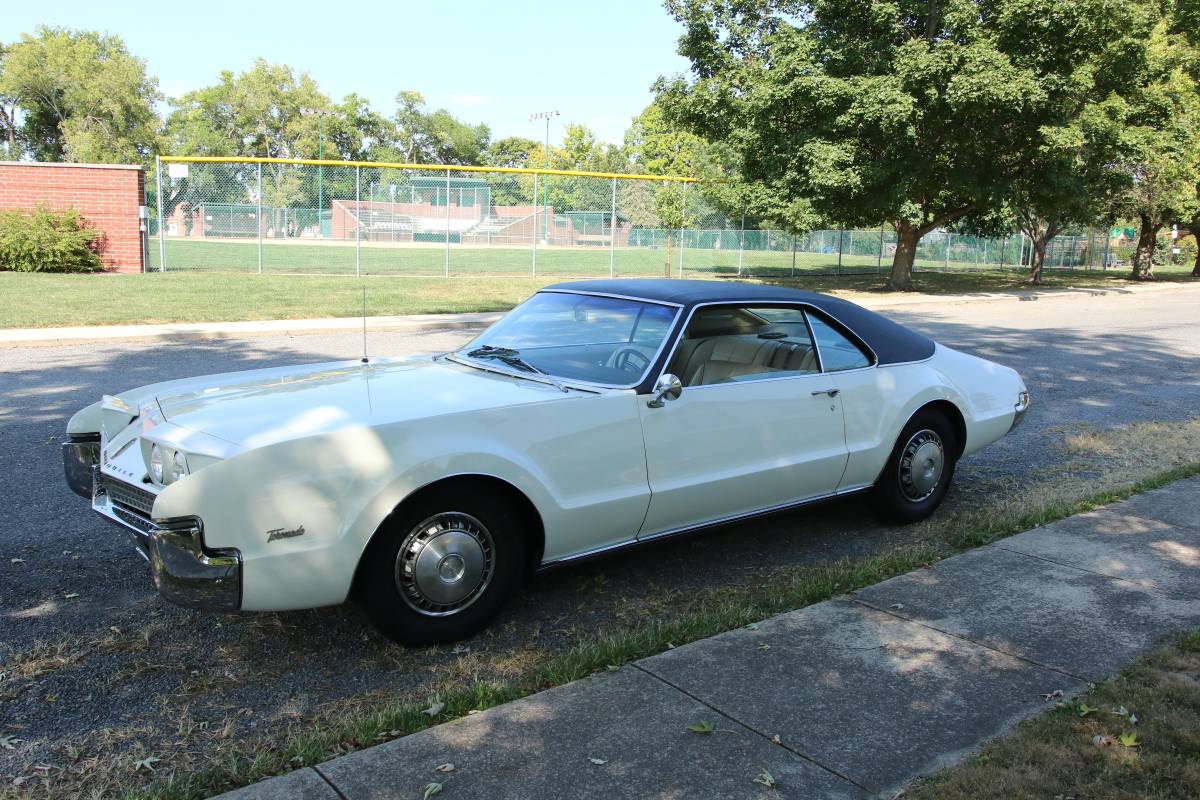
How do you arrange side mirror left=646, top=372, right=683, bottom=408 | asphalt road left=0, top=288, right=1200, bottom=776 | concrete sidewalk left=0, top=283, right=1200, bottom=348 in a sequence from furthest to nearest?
concrete sidewalk left=0, top=283, right=1200, bottom=348 → side mirror left=646, top=372, right=683, bottom=408 → asphalt road left=0, top=288, right=1200, bottom=776

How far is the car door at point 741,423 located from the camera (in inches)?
172

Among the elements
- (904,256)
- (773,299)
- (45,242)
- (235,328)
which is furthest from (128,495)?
(904,256)

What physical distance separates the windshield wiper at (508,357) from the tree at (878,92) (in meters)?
19.5

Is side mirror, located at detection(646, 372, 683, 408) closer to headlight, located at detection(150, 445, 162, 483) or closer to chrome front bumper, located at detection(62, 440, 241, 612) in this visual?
chrome front bumper, located at detection(62, 440, 241, 612)

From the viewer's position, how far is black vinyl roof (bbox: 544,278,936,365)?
4.88 m

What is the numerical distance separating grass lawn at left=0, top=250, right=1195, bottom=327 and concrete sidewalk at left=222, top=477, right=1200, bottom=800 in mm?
12973

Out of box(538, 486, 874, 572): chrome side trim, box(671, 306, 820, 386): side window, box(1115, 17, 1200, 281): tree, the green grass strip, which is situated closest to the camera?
the green grass strip

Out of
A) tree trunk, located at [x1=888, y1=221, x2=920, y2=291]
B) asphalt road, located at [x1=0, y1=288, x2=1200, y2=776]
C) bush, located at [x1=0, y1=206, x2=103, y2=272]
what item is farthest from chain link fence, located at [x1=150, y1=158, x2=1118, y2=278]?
asphalt road, located at [x1=0, y1=288, x2=1200, y2=776]

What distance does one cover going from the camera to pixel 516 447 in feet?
12.6

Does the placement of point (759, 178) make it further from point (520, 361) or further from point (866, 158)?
point (520, 361)

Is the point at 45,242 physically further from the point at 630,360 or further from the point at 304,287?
the point at 630,360

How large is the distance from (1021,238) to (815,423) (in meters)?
50.7

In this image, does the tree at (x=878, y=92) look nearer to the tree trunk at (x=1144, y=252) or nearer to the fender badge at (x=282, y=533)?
the tree trunk at (x=1144, y=252)

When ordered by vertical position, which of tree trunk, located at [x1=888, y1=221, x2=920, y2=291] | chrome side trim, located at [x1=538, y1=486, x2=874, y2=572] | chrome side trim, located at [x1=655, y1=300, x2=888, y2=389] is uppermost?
tree trunk, located at [x1=888, y1=221, x2=920, y2=291]
